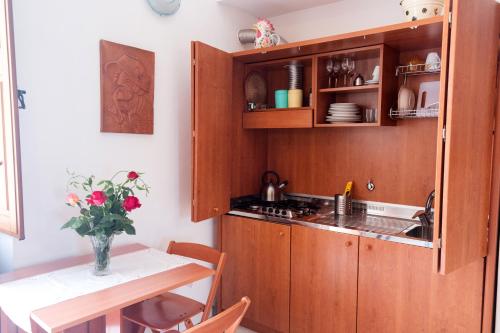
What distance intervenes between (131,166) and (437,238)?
161 cm

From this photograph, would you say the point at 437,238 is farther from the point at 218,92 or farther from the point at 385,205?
the point at 218,92

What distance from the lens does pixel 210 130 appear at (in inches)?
91.9

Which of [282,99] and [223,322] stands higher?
[282,99]

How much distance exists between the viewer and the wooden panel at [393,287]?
1.89 meters

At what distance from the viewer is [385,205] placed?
2469 millimetres

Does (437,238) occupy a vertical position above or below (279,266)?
above

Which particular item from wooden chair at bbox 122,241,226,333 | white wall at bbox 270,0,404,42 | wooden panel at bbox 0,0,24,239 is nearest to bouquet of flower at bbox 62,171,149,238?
wooden panel at bbox 0,0,24,239

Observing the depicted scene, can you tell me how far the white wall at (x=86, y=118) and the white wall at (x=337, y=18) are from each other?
659 millimetres

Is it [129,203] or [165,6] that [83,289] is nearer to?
[129,203]

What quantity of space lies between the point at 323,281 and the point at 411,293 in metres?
0.48

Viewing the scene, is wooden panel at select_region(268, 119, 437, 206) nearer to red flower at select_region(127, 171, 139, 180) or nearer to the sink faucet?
the sink faucet

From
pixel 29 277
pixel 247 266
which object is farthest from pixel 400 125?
pixel 29 277

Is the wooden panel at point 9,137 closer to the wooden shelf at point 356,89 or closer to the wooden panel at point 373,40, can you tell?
the wooden panel at point 373,40

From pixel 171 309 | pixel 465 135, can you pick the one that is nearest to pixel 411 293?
pixel 465 135
